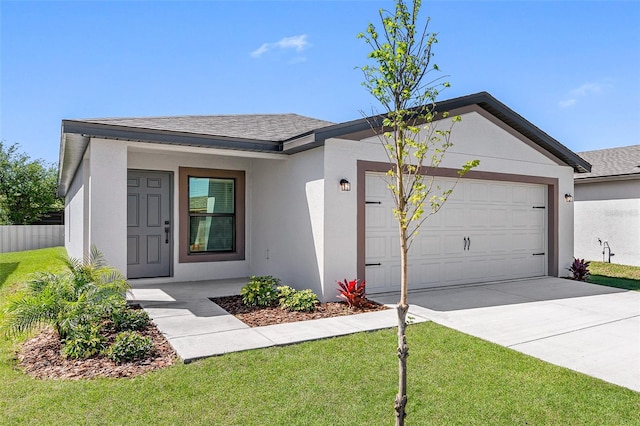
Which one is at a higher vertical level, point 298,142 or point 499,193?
point 298,142

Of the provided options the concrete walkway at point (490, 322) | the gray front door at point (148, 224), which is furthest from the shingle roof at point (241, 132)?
the concrete walkway at point (490, 322)

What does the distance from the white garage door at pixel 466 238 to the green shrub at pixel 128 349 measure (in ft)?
13.4

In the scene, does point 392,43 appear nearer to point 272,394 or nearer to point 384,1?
point 384,1

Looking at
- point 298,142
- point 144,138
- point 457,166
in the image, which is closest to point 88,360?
point 144,138

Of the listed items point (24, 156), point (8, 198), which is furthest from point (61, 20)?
point (24, 156)

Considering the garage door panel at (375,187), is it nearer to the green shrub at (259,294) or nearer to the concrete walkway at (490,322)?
the concrete walkway at (490,322)

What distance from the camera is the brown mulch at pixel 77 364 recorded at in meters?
3.76

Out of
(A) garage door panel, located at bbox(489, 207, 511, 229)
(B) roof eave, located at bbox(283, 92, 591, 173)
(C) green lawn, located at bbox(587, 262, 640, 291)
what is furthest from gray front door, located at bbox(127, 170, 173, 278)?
(C) green lawn, located at bbox(587, 262, 640, 291)

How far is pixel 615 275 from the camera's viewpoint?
10680 millimetres

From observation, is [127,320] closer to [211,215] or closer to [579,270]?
[211,215]

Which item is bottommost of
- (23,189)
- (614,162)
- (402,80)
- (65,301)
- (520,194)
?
(65,301)

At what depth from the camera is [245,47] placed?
960cm

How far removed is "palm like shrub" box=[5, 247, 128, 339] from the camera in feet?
14.2

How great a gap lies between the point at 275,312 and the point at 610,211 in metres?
12.5
